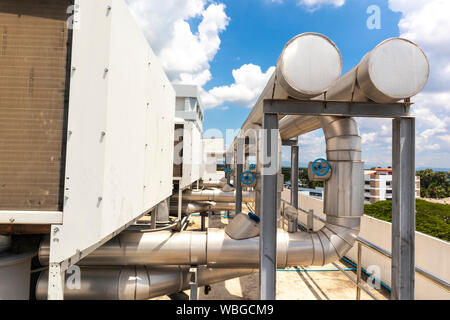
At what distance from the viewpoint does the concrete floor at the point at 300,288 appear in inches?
188

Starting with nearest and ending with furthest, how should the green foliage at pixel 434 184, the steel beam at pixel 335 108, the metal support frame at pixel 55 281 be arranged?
the metal support frame at pixel 55 281, the steel beam at pixel 335 108, the green foliage at pixel 434 184

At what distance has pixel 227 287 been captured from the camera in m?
5.18

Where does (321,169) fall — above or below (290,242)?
above

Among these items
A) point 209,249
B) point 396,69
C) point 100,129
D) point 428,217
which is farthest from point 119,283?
point 428,217

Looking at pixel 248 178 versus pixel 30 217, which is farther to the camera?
pixel 248 178

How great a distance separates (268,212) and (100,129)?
1.98 m

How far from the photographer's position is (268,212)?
2.72 meters

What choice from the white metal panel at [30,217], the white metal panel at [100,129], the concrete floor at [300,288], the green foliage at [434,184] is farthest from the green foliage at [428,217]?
the green foliage at [434,184]

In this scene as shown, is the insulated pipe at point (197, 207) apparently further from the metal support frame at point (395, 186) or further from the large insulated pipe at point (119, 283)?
the metal support frame at point (395, 186)

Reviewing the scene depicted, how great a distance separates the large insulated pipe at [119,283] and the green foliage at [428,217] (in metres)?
9.46

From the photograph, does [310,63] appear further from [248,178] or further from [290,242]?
[248,178]

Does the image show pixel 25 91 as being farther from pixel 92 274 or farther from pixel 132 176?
pixel 92 274

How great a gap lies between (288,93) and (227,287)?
4.54m
